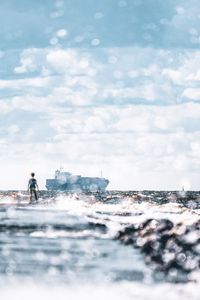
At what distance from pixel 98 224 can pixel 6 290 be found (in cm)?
1724

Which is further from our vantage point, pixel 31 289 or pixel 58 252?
pixel 58 252

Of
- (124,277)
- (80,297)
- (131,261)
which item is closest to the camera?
(80,297)

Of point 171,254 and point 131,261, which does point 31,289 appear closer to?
point 131,261

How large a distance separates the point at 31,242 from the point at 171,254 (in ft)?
17.9

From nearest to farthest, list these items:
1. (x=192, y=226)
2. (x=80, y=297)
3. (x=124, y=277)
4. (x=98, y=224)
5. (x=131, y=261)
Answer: (x=80, y=297)
(x=124, y=277)
(x=131, y=261)
(x=192, y=226)
(x=98, y=224)

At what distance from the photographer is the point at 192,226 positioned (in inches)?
746

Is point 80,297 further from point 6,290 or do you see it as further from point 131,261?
point 131,261

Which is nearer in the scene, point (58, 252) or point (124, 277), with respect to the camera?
point (124, 277)

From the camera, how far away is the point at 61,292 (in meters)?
10.7

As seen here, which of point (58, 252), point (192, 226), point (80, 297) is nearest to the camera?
point (80, 297)

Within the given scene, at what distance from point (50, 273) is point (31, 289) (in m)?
1.93

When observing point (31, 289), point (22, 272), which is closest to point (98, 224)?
point (22, 272)

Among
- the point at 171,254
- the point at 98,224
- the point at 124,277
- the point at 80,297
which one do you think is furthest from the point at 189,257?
the point at 98,224

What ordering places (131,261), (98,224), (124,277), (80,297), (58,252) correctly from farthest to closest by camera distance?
(98,224) < (58,252) < (131,261) < (124,277) < (80,297)
